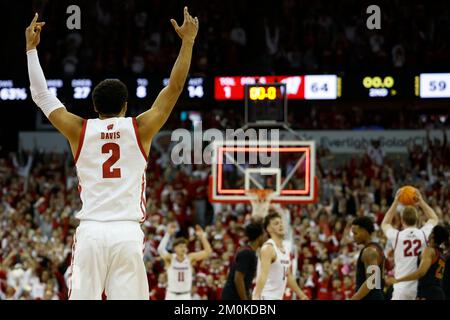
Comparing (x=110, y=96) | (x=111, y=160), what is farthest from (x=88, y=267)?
(x=110, y=96)

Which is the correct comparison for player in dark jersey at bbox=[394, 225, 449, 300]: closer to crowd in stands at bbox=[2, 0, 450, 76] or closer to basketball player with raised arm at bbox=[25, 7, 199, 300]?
basketball player with raised arm at bbox=[25, 7, 199, 300]

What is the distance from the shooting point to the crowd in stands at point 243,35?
18094 millimetres

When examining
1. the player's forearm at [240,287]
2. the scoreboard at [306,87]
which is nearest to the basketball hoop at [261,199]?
the scoreboard at [306,87]

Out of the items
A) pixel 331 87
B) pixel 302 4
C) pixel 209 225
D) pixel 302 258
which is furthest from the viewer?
pixel 302 4

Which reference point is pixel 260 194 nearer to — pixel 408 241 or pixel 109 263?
pixel 408 241

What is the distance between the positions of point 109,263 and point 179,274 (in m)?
7.59

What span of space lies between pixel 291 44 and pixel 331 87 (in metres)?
3.63

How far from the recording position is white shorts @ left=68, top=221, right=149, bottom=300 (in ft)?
14.8

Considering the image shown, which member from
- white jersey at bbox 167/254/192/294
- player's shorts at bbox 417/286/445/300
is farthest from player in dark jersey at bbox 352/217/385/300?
white jersey at bbox 167/254/192/294

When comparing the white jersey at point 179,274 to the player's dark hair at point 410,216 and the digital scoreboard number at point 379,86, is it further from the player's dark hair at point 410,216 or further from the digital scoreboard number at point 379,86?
the digital scoreboard number at point 379,86

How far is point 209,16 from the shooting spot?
20094mm

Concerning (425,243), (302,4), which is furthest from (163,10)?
(425,243)

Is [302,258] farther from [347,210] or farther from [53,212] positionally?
[53,212]
